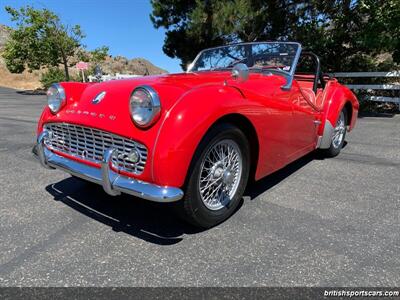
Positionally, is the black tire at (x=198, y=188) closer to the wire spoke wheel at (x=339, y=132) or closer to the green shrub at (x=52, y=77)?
the wire spoke wheel at (x=339, y=132)

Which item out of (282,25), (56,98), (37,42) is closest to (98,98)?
(56,98)

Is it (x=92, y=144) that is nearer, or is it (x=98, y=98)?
(x=92, y=144)

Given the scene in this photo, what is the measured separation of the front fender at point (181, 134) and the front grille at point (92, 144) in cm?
14

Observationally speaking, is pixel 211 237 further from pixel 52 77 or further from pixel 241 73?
pixel 52 77

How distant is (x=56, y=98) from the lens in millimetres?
2857

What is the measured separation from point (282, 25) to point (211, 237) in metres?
11.4

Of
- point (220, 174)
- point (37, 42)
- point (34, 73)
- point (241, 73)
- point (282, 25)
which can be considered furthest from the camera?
point (34, 73)

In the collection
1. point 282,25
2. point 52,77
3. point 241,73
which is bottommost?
point 52,77

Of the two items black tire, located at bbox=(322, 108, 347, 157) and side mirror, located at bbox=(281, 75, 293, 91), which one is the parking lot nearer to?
black tire, located at bbox=(322, 108, 347, 157)

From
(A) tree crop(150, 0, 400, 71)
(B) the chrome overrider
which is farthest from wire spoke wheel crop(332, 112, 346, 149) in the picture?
(A) tree crop(150, 0, 400, 71)

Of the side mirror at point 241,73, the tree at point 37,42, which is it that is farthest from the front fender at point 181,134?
the tree at point 37,42

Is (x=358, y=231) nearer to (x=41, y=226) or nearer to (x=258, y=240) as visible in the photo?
(x=258, y=240)

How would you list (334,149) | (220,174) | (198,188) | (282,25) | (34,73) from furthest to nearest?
(34,73)
(282,25)
(334,149)
(220,174)
(198,188)

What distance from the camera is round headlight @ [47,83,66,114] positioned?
2811mm
